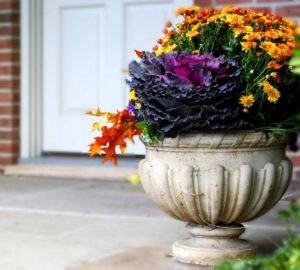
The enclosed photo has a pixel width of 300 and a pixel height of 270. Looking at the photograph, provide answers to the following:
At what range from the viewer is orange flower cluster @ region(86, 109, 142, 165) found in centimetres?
337

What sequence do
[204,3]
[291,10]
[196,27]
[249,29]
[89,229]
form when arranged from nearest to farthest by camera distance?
[249,29]
[196,27]
[89,229]
[291,10]
[204,3]

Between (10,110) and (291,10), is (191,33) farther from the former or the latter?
(10,110)

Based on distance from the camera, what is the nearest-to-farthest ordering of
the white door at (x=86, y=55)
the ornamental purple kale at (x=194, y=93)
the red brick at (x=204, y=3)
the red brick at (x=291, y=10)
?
the ornamental purple kale at (x=194, y=93), the red brick at (x=291, y=10), the red brick at (x=204, y=3), the white door at (x=86, y=55)

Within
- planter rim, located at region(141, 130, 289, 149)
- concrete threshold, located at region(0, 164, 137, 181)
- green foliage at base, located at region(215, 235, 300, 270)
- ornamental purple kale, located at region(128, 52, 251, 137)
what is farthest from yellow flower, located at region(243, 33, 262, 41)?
concrete threshold, located at region(0, 164, 137, 181)

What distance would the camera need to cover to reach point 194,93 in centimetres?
308

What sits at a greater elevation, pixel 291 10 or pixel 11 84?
pixel 291 10

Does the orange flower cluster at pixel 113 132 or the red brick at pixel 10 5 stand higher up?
the red brick at pixel 10 5

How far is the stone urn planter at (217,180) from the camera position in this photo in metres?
3.18

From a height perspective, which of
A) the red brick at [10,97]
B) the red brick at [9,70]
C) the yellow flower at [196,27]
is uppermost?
the yellow flower at [196,27]

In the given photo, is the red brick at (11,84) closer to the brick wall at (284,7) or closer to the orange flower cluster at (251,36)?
the brick wall at (284,7)

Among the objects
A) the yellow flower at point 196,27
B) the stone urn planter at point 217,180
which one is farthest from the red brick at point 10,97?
the yellow flower at point 196,27

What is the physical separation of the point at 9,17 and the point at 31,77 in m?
0.56

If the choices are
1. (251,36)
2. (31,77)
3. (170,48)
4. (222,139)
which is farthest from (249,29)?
(31,77)

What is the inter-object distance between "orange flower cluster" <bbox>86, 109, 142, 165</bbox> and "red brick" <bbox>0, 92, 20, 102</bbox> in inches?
133
